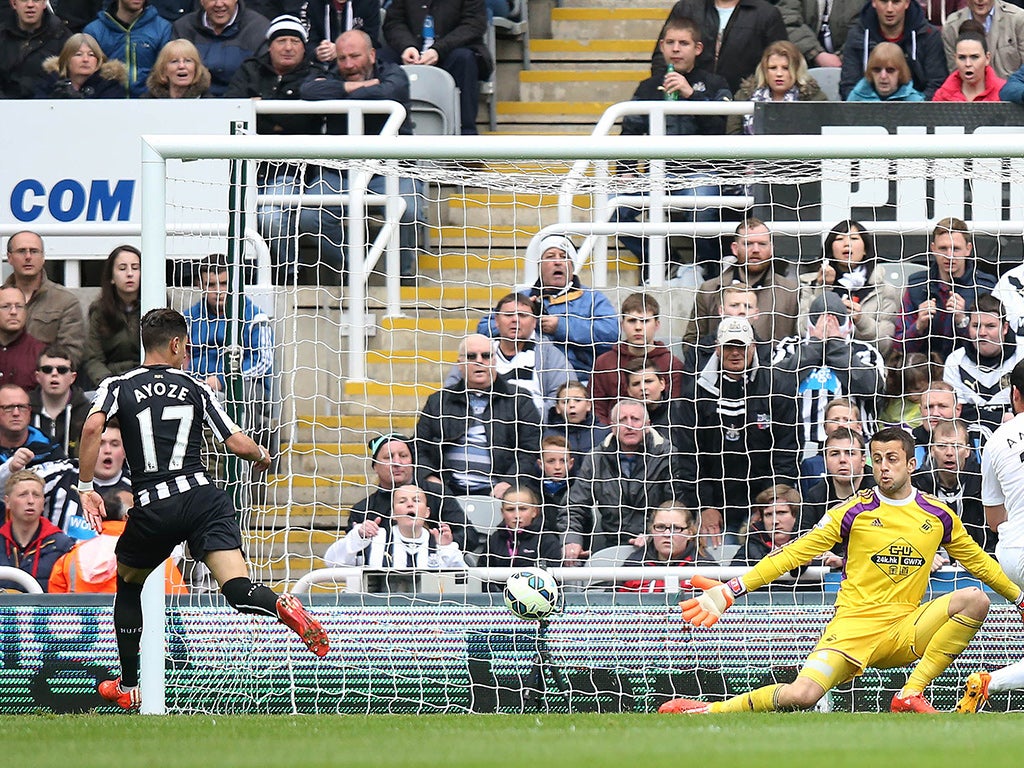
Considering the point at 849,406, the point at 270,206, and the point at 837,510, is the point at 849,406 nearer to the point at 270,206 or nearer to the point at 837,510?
the point at 837,510

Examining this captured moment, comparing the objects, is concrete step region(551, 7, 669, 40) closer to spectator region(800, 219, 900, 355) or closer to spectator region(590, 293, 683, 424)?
spectator region(800, 219, 900, 355)

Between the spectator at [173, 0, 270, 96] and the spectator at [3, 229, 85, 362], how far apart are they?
8.73 ft

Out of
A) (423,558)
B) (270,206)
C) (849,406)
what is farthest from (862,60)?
(423,558)

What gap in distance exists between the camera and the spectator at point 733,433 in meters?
9.06

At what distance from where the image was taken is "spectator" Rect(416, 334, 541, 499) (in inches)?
360

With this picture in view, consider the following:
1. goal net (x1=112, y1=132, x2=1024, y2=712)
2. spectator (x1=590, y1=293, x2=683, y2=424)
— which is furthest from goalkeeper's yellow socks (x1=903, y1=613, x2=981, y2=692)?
spectator (x1=590, y1=293, x2=683, y2=424)

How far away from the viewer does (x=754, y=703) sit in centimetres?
755

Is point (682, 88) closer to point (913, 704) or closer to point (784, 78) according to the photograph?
point (784, 78)

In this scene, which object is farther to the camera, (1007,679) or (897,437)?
(897,437)

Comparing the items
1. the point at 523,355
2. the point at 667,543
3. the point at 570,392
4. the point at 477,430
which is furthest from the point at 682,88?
the point at 667,543

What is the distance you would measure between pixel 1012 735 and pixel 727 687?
9.32 ft

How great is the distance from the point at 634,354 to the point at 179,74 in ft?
14.1

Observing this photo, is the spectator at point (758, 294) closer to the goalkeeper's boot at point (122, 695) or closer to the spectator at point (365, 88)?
the spectator at point (365, 88)

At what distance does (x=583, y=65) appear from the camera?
45.7 ft
